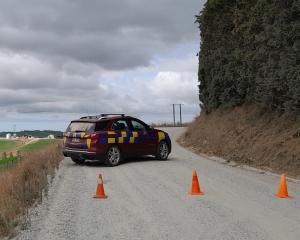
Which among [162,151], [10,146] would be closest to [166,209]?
[162,151]

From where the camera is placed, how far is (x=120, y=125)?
17797 mm

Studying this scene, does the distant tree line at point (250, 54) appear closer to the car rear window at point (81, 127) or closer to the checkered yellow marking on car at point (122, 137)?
the checkered yellow marking on car at point (122, 137)

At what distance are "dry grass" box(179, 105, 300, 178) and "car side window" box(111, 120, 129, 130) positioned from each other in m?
4.14

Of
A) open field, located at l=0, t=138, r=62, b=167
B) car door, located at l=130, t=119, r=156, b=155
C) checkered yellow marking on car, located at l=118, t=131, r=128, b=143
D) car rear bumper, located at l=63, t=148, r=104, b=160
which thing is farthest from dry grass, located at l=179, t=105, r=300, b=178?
open field, located at l=0, t=138, r=62, b=167

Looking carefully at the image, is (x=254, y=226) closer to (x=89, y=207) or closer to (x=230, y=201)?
(x=230, y=201)

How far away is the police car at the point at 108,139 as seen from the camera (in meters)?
16.9

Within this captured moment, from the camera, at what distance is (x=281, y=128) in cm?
1761

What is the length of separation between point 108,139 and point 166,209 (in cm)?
808

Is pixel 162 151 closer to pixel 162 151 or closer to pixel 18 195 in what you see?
pixel 162 151

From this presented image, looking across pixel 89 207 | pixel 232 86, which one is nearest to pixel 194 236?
pixel 89 207

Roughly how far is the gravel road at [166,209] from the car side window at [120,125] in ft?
9.39

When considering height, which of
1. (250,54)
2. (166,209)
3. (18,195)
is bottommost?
(166,209)

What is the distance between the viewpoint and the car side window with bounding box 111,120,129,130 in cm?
1757

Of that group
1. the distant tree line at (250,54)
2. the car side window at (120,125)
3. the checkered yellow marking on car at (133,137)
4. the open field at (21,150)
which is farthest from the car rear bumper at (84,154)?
the open field at (21,150)
